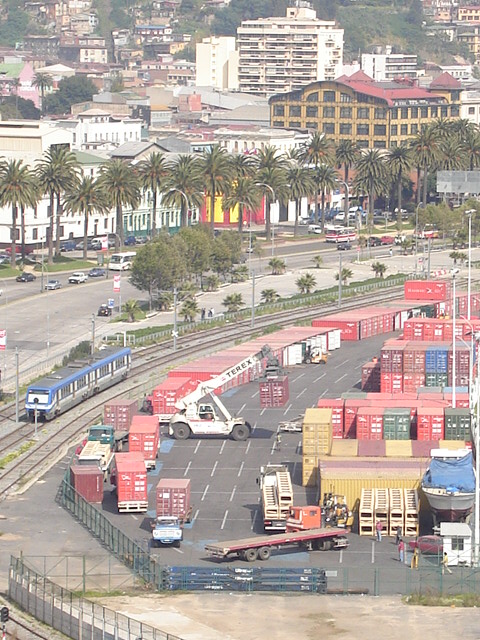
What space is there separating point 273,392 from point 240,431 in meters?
12.0

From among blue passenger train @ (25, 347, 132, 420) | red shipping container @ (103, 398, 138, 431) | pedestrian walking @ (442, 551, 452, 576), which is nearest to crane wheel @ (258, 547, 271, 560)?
pedestrian walking @ (442, 551, 452, 576)

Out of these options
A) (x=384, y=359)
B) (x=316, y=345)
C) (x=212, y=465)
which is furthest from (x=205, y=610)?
(x=316, y=345)

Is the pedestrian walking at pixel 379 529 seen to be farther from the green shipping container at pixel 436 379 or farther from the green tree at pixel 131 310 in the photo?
the green tree at pixel 131 310

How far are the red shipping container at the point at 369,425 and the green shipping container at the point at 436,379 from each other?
21.4 metres

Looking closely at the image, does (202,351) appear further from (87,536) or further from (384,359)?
(87,536)

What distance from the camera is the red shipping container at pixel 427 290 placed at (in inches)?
6885

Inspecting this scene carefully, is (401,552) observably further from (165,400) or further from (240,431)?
(165,400)

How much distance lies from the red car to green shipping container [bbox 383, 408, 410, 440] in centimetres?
2198

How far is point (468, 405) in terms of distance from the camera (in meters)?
118

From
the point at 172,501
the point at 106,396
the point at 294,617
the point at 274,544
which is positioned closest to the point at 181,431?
the point at 106,396

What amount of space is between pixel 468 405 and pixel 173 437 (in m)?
20.8

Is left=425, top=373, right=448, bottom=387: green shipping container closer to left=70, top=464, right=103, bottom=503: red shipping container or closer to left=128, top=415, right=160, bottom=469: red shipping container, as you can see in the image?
left=128, top=415, right=160, bottom=469: red shipping container

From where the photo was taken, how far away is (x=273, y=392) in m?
127

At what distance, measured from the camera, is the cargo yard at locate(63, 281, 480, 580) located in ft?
305
